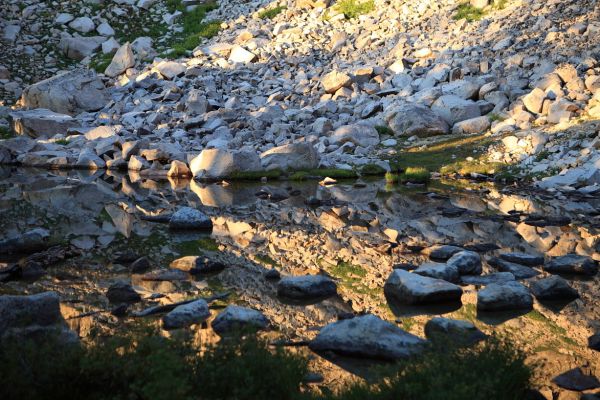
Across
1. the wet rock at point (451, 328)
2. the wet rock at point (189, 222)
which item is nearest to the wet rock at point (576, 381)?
the wet rock at point (451, 328)

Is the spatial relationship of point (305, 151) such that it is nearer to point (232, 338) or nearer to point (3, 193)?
point (3, 193)

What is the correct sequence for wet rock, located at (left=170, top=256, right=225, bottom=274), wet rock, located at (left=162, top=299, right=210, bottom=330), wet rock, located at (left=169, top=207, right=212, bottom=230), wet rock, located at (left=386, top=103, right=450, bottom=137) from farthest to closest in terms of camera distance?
wet rock, located at (left=386, top=103, right=450, bottom=137), wet rock, located at (left=169, top=207, right=212, bottom=230), wet rock, located at (left=170, top=256, right=225, bottom=274), wet rock, located at (left=162, top=299, right=210, bottom=330)

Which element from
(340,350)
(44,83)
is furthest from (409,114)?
(340,350)

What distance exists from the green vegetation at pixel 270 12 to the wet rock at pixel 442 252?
136 feet

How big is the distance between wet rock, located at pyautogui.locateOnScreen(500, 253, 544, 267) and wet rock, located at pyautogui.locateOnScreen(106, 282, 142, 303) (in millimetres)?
7105

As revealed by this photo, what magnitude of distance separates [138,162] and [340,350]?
79.3 feet

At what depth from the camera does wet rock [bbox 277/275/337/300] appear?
11125mm

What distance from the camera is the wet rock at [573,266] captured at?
42.1ft

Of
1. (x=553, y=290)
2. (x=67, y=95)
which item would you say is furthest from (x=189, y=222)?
(x=67, y=95)

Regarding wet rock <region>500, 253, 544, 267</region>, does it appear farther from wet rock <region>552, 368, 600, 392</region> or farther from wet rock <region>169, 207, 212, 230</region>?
wet rock <region>169, 207, 212, 230</region>

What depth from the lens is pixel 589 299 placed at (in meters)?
11.2

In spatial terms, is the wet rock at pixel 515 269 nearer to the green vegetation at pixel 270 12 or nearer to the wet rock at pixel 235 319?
the wet rock at pixel 235 319

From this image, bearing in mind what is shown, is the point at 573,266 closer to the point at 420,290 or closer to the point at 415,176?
the point at 420,290

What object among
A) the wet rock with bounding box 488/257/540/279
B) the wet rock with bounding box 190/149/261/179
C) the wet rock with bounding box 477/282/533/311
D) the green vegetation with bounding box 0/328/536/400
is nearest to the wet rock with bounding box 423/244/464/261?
the wet rock with bounding box 488/257/540/279
